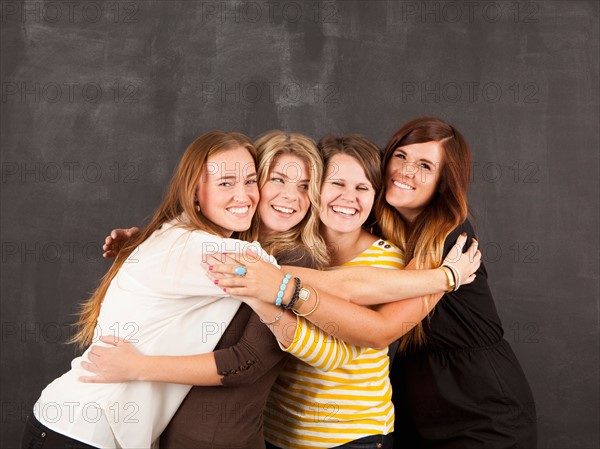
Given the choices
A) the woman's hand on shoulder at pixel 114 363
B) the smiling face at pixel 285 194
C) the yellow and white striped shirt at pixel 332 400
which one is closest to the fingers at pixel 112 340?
the woman's hand on shoulder at pixel 114 363

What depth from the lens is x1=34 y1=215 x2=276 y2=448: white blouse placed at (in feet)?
7.83

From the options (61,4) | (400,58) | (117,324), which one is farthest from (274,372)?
(61,4)

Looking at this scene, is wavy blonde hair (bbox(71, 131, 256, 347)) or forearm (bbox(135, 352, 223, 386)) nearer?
forearm (bbox(135, 352, 223, 386))

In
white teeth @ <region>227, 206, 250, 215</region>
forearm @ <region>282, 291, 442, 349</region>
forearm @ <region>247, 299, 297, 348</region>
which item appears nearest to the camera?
forearm @ <region>247, 299, 297, 348</region>

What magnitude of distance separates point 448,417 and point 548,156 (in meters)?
2.33

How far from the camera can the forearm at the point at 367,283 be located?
2.68 meters

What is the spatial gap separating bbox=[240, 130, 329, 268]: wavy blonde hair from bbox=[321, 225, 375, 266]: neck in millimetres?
47

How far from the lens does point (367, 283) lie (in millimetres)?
2713
